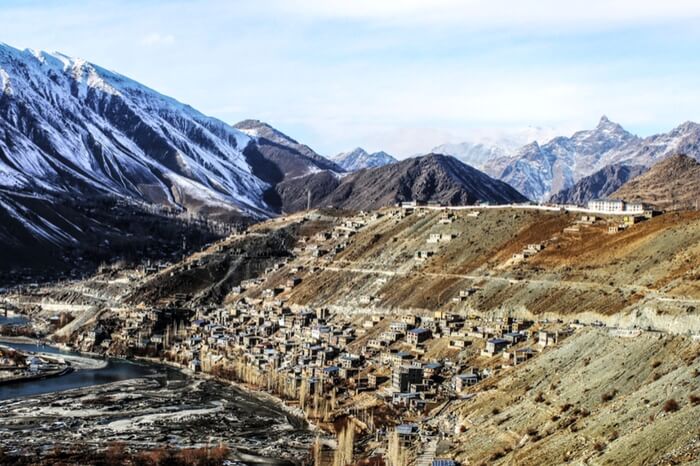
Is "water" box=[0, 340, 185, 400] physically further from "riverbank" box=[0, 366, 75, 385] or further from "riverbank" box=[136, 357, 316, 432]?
"riverbank" box=[136, 357, 316, 432]

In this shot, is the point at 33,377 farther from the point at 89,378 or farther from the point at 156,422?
the point at 156,422

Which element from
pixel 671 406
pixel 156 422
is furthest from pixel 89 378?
pixel 671 406

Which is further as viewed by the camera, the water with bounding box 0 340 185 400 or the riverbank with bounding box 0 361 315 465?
the water with bounding box 0 340 185 400

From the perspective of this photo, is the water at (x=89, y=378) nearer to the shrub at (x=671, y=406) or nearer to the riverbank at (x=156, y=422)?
the riverbank at (x=156, y=422)

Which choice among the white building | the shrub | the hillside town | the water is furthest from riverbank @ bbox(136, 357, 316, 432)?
the white building

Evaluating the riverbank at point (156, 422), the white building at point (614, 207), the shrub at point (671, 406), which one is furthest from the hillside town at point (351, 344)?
the shrub at point (671, 406)
